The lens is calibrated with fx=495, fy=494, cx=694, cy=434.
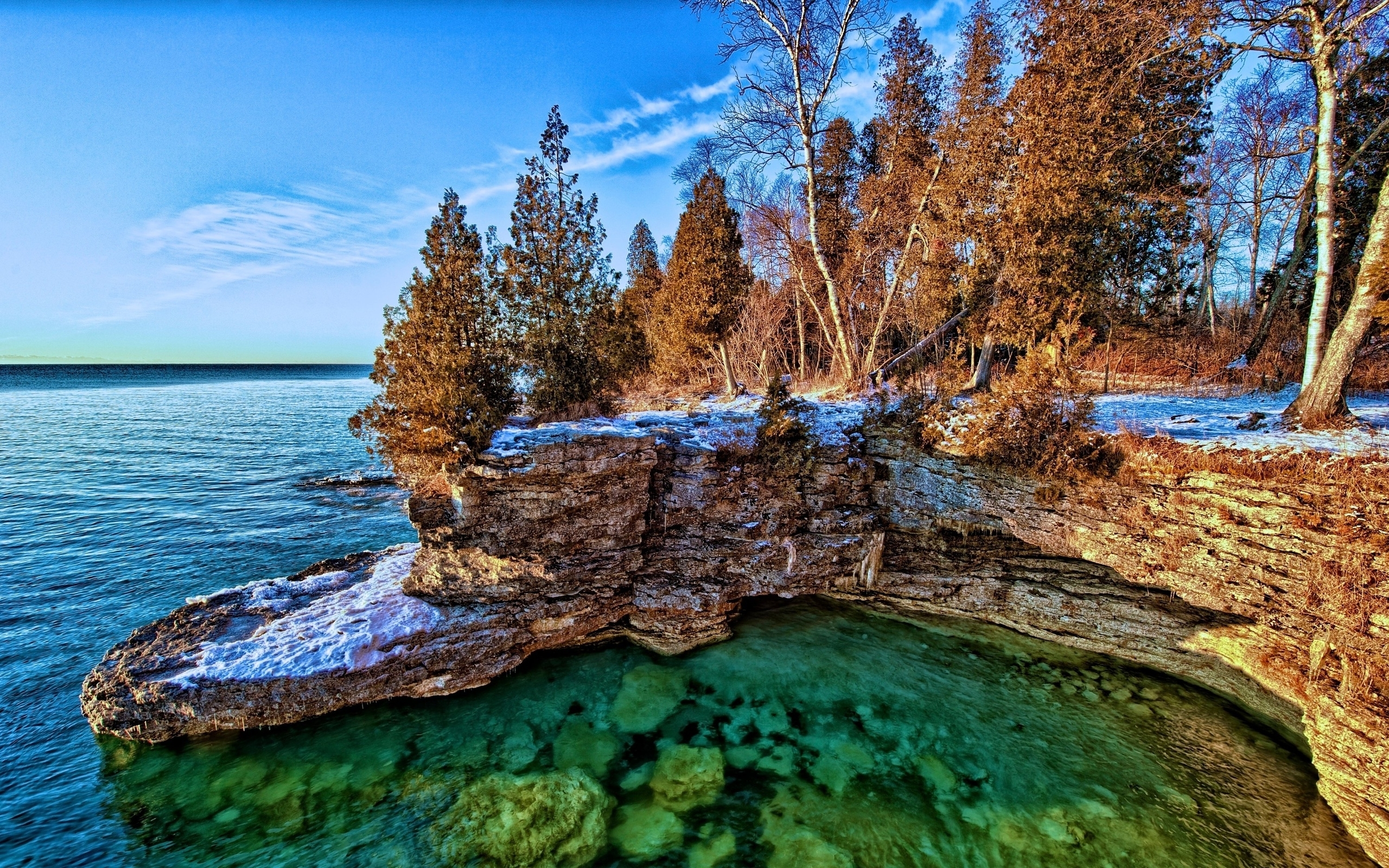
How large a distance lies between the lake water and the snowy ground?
4377 millimetres

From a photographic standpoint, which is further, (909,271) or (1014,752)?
(909,271)

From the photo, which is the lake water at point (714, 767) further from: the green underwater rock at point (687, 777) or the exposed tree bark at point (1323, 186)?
the exposed tree bark at point (1323, 186)

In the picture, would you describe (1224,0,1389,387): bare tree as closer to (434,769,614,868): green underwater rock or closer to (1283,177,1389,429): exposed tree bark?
(1283,177,1389,429): exposed tree bark

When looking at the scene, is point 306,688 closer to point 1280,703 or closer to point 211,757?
point 211,757

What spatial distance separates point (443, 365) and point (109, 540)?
1420 cm

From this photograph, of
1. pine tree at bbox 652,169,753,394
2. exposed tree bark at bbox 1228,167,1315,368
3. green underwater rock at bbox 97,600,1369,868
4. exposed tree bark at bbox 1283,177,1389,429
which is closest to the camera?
green underwater rock at bbox 97,600,1369,868

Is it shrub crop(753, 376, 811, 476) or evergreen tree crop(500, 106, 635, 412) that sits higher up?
evergreen tree crop(500, 106, 635, 412)

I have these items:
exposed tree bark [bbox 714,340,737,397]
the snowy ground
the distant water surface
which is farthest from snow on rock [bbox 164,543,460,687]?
the snowy ground

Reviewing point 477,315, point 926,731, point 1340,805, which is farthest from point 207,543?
point 1340,805

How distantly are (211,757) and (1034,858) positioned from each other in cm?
1131

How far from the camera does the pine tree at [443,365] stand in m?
9.00

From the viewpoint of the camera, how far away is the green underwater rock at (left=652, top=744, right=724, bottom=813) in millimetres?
6777

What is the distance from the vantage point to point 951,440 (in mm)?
9914

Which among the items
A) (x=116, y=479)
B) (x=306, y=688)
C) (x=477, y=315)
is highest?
(x=477, y=315)
